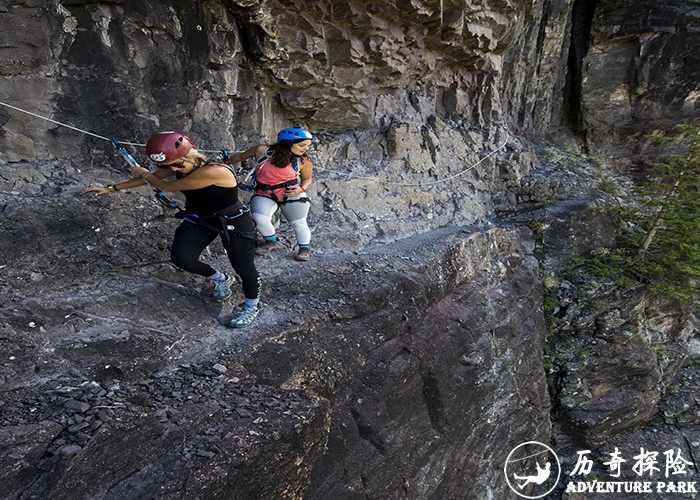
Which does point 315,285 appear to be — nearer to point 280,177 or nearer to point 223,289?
point 223,289

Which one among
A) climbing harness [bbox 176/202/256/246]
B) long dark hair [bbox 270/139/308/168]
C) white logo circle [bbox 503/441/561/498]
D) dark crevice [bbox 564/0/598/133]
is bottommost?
white logo circle [bbox 503/441/561/498]

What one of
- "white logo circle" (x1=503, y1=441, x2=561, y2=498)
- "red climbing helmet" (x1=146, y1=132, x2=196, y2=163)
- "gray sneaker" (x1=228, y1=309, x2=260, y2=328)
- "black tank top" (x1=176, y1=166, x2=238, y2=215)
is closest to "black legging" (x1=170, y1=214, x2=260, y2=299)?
"black tank top" (x1=176, y1=166, x2=238, y2=215)

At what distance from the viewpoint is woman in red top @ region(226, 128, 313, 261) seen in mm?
5176

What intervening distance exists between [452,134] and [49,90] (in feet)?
26.9

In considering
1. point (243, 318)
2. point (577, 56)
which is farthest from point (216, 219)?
point (577, 56)

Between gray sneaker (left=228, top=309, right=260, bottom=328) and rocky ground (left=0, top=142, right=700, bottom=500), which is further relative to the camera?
gray sneaker (left=228, top=309, right=260, bottom=328)

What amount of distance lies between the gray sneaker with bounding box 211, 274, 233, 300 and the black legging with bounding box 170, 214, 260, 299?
451 millimetres

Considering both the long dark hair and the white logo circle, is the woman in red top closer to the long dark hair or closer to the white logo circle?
the long dark hair

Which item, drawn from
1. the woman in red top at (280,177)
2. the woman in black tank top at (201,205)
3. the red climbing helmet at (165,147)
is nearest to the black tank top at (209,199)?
the woman in black tank top at (201,205)

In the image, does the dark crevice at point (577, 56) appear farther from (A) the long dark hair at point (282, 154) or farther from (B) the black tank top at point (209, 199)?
(B) the black tank top at point (209, 199)

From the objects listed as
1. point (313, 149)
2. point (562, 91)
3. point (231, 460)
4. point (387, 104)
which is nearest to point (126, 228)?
point (231, 460)

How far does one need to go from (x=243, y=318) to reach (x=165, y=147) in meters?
2.04

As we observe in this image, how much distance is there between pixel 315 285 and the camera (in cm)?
573

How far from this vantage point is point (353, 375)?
500 centimetres
